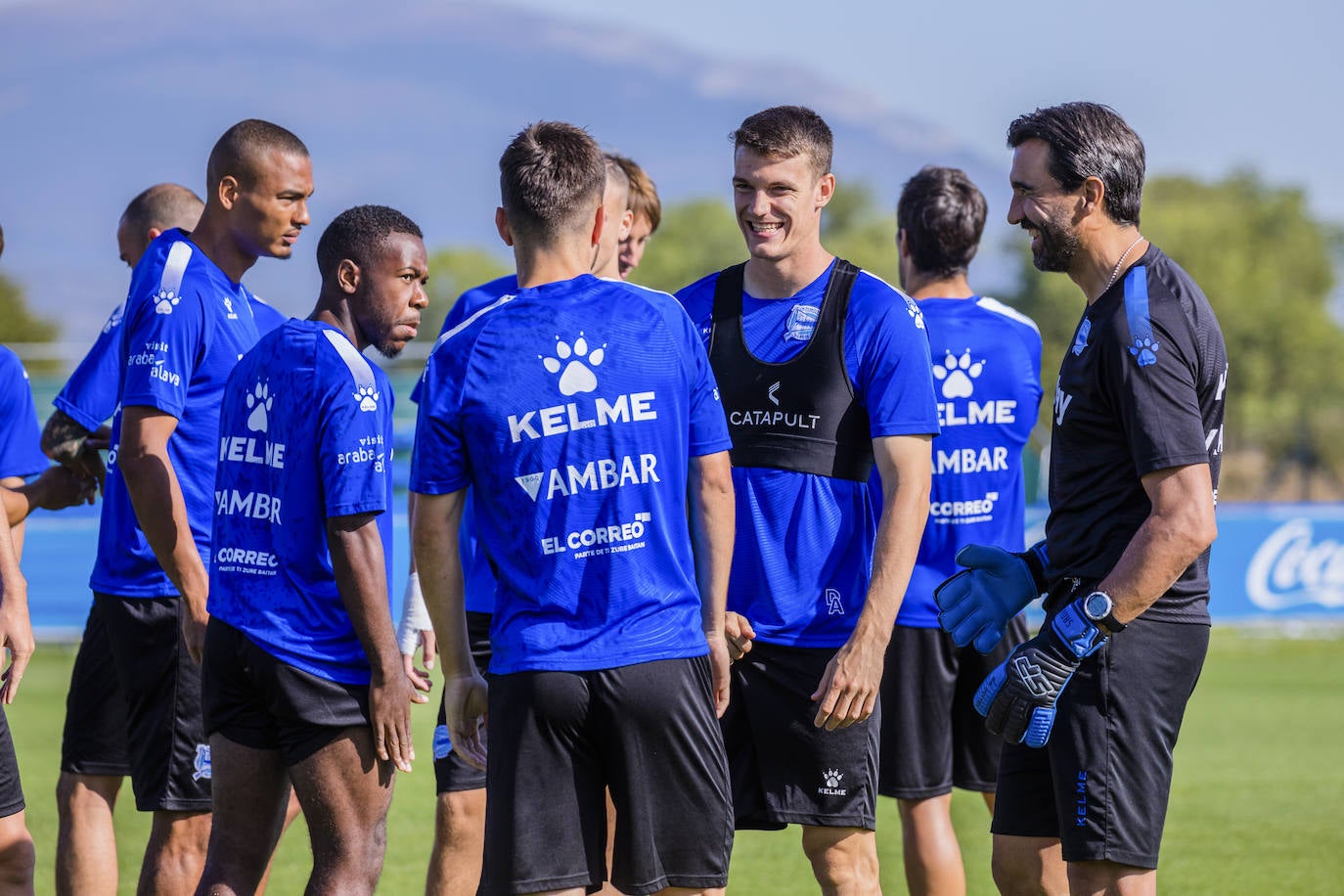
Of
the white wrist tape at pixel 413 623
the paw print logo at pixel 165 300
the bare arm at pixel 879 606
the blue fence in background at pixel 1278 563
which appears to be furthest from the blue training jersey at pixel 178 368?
the blue fence in background at pixel 1278 563

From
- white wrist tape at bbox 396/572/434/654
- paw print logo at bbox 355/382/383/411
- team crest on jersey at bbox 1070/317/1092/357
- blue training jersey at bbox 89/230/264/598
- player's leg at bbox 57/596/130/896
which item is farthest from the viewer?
player's leg at bbox 57/596/130/896

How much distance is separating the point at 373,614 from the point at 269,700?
0.40m

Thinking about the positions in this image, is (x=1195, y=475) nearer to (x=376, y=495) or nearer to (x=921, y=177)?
(x=376, y=495)

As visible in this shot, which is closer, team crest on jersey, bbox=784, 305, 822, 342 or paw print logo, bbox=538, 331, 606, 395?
paw print logo, bbox=538, 331, 606, 395

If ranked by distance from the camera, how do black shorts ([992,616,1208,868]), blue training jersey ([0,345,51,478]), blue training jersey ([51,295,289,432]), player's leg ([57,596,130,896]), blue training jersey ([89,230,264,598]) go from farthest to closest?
blue training jersey ([51,295,289,432]) → blue training jersey ([0,345,51,478]) → player's leg ([57,596,130,896]) → blue training jersey ([89,230,264,598]) → black shorts ([992,616,1208,868])

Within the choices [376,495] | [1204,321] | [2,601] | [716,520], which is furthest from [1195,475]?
[2,601]

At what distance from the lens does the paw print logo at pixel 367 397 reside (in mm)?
4133

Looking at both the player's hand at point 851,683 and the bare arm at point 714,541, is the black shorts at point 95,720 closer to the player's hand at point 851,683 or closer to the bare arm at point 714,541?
the bare arm at point 714,541

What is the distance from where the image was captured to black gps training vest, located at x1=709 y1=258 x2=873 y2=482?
15.2 feet

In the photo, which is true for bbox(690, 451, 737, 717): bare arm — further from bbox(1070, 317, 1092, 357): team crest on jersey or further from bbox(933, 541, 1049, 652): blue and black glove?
bbox(1070, 317, 1092, 357): team crest on jersey

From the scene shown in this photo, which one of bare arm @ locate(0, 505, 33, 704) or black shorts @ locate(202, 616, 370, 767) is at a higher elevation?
bare arm @ locate(0, 505, 33, 704)

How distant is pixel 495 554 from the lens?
3732mm

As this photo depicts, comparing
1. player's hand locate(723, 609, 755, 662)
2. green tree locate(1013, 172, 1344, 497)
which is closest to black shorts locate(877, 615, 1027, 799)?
player's hand locate(723, 609, 755, 662)

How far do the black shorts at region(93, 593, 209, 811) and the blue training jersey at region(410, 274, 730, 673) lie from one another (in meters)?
1.64
